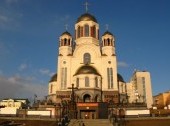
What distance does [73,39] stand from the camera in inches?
2655

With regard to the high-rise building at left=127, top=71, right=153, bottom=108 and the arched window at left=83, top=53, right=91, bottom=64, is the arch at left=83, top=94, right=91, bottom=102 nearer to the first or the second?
the arched window at left=83, top=53, right=91, bottom=64

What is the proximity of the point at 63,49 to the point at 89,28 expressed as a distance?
8.34 metres

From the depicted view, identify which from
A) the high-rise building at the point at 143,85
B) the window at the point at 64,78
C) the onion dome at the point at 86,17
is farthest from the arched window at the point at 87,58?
the high-rise building at the point at 143,85

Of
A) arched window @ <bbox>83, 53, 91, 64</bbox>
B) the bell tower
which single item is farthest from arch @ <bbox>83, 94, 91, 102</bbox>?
the bell tower

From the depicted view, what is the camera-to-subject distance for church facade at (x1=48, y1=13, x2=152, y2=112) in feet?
185

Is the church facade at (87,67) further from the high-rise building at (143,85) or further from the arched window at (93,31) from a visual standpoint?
the high-rise building at (143,85)

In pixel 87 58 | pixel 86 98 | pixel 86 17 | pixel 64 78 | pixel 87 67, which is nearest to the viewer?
pixel 86 98

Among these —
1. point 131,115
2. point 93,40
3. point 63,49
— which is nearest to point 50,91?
point 63,49

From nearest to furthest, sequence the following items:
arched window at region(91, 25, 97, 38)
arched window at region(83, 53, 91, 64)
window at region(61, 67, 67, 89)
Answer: window at region(61, 67, 67, 89)
arched window at region(83, 53, 91, 64)
arched window at region(91, 25, 97, 38)

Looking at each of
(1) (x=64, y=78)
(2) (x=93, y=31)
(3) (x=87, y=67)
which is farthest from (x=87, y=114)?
(2) (x=93, y=31)

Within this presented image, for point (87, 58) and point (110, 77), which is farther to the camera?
point (87, 58)

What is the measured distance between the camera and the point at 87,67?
5812cm

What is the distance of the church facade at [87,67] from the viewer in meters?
56.4

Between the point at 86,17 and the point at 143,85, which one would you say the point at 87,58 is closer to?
the point at 86,17
